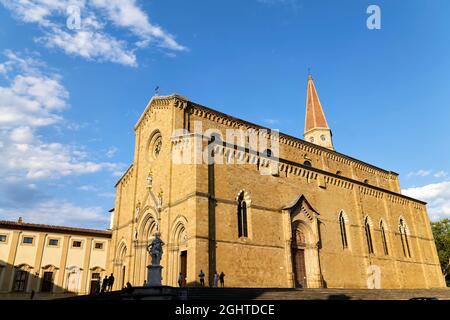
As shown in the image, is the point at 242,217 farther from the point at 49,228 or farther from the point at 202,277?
the point at 49,228

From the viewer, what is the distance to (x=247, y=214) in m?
21.9

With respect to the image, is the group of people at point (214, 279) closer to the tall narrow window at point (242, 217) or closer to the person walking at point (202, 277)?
the person walking at point (202, 277)

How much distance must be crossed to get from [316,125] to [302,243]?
20.1m

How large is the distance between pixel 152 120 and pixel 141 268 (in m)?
11.0

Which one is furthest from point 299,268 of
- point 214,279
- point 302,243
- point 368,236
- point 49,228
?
point 49,228

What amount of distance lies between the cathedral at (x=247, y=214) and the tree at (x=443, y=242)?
1376 cm

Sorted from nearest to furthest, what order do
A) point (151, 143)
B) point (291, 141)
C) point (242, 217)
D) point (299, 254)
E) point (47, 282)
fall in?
point (242, 217) < point (299, 254) < point (151, 143) < point (47, 282) < point (291, 141)

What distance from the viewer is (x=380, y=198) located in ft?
107

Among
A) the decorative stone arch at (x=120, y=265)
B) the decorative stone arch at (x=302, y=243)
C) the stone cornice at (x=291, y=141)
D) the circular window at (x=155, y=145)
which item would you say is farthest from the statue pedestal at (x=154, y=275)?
the stone cornice at (x=291, y=141)

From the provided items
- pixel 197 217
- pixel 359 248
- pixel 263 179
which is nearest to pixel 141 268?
pixel 197 217

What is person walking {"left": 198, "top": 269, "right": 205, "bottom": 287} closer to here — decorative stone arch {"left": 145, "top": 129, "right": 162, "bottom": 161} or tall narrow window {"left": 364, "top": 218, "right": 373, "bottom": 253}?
decorative stone arch {"left": 145, "top": 129, "right": 162, "bottom": 161}

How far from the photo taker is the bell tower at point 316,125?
40.2 m

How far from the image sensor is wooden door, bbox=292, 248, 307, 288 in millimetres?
22969
